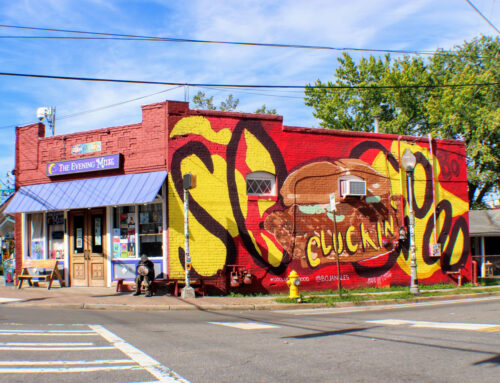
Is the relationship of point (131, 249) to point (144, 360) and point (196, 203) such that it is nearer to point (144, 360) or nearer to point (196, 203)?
point (196, 203)

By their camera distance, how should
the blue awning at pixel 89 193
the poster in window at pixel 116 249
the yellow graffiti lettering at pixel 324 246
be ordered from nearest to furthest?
the blue awning at pixel 89 193 < the poster in window at pixel 116 249 < the yellow graffiti lettering at pixel 324 246

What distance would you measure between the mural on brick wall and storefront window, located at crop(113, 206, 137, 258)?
171 centimetres

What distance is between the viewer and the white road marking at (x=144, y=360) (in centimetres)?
539

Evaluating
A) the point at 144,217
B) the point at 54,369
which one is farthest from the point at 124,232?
the point at 54,369

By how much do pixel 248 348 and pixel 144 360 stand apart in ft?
5.23

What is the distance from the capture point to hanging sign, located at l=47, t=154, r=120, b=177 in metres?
16.2

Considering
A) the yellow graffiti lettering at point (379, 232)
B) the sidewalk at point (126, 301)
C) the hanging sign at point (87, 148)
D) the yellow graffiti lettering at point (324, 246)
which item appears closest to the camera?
the sidewalk at point (126, 301)

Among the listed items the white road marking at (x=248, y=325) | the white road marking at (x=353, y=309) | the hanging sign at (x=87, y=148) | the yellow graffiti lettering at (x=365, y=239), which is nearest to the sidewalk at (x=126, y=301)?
the white road marking at (x=353, y=309)

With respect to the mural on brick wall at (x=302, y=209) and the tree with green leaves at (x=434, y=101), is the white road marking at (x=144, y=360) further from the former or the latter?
the tree with green leaves at (x=434, y=101)

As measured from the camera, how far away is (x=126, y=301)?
1326 centimetres

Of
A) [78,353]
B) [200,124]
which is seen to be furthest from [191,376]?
[200,124]

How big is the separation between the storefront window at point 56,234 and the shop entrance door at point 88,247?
0.55 m

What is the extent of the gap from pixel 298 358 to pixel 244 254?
31.1 feet

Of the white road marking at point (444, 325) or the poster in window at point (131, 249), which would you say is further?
the poster in window at point (131, 249)
